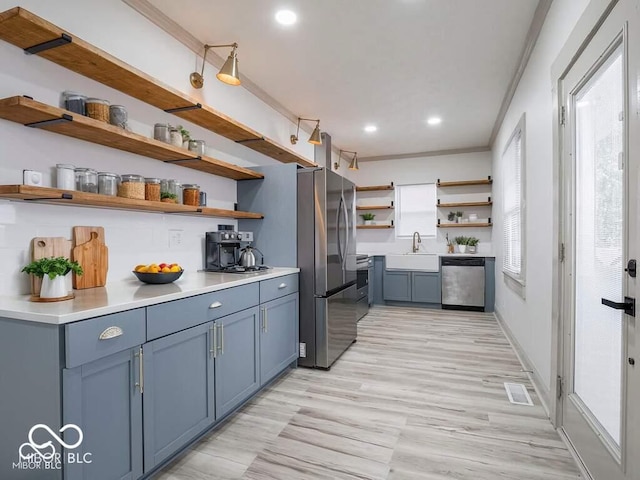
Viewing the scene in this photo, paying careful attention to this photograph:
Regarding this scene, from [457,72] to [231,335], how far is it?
10.5 ft

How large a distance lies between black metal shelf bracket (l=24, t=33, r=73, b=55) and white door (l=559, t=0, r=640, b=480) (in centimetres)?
237

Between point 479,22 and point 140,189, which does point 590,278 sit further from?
point 140,189

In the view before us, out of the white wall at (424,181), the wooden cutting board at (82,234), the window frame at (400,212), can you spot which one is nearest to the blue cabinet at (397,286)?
the white wall at (424,181)

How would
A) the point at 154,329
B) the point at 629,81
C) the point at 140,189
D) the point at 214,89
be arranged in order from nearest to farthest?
1. the point at 629,81
2. the point at 154,329
3. the point at 140,189
4. the point at 214,89

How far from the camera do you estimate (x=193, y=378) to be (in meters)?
1.96

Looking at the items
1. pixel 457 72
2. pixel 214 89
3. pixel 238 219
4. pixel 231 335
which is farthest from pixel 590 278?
pixel 214 89

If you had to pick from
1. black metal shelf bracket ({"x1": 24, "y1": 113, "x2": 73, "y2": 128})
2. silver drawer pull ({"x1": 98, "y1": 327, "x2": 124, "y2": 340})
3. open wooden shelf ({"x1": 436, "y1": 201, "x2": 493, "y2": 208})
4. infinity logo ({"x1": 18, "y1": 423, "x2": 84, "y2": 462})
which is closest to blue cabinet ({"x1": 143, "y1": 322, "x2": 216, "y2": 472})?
silver drawer pull ({"x1": 98, "y1": 327, "x2": 124, "y2": 340})

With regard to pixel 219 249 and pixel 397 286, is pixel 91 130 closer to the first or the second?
pixel 219 249

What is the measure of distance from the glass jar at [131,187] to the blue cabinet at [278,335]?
113 centimetres

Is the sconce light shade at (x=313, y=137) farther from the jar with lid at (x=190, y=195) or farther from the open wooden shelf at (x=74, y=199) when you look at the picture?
the open wooden shelf at (x=74, y=199)

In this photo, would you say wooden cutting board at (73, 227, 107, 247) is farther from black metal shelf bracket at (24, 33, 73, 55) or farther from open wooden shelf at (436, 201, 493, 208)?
open wooden shelf at (436, 201, 493, 208)

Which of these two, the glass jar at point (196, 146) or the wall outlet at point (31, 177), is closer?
the wall outlet at point (31, 177)

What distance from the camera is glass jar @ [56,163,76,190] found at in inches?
72.9

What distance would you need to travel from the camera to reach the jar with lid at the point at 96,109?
1934 millimetres
